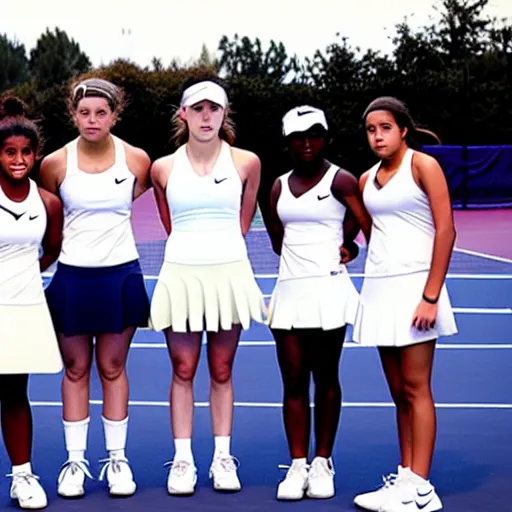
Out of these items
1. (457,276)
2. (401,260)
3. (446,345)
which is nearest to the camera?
(401,260)

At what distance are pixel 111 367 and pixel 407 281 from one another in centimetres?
125

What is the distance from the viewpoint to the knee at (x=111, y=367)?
4633 millimetres

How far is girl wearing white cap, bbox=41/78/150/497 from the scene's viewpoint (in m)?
4.52

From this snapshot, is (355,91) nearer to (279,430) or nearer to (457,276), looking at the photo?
(457,276)

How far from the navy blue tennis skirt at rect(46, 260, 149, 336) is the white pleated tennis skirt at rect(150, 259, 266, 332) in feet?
0.46

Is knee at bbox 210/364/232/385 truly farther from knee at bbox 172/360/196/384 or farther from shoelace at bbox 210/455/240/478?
shoelace at bbox 210/455/240/478

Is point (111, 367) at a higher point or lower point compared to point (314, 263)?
lower

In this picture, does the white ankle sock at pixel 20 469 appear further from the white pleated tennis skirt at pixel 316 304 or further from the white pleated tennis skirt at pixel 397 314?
the white pleated tennis skirt at pixel 397 314

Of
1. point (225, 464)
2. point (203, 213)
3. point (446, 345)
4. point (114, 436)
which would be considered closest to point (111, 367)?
point (114, 436)

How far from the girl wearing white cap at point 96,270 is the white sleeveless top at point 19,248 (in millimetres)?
173

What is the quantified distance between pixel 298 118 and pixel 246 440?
5.63ft

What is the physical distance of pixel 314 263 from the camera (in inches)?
181

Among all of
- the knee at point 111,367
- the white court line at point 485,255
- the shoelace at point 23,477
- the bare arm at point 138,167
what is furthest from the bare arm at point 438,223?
the white court line at point 485,255

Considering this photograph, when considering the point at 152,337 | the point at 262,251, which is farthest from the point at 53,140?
the point at 152,337
